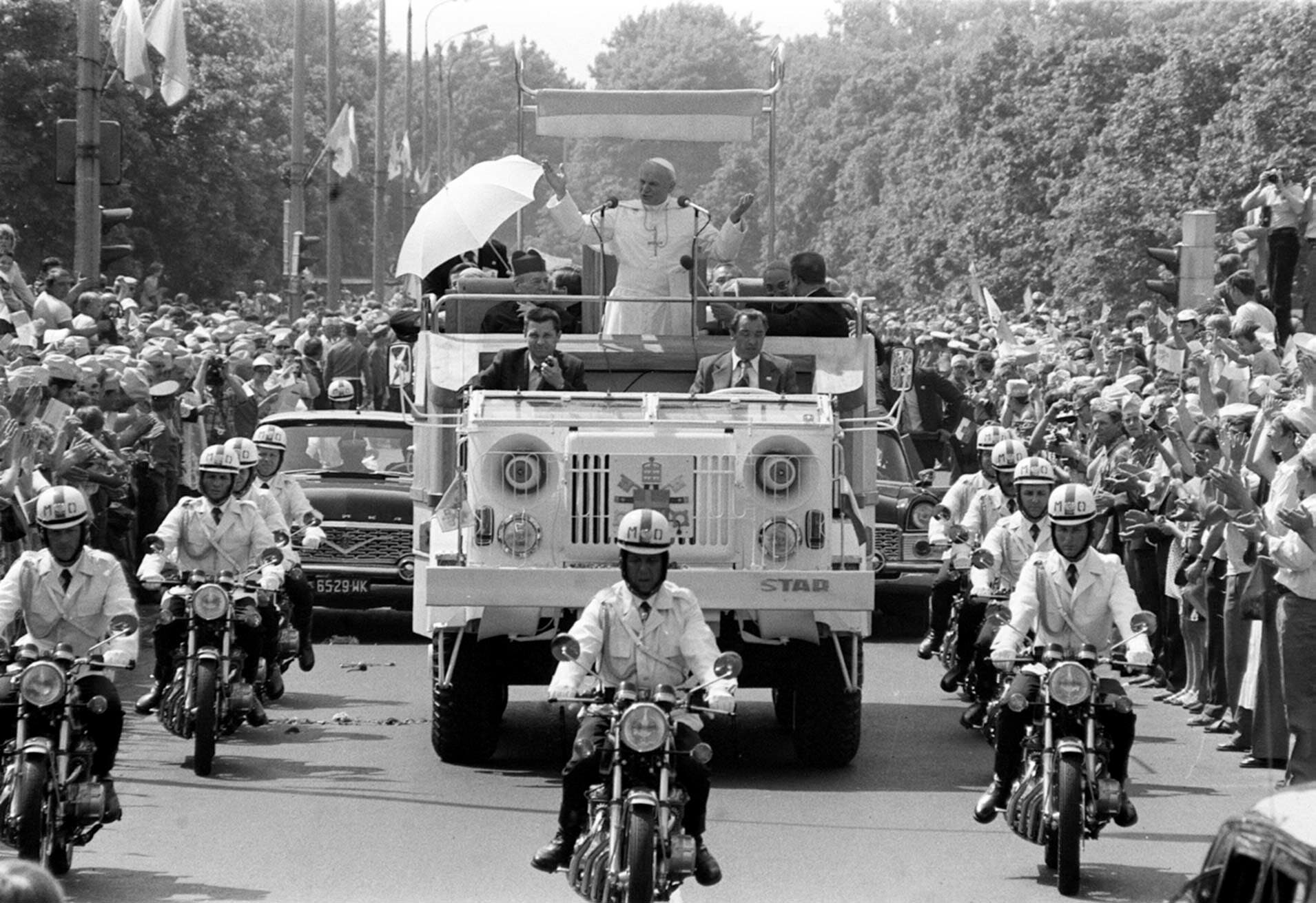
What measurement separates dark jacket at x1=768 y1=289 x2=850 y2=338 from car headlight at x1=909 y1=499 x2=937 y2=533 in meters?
4.01

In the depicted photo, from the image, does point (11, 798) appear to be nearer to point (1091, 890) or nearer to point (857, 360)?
point (1091, 890)

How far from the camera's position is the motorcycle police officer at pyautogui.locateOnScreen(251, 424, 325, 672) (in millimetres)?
15938

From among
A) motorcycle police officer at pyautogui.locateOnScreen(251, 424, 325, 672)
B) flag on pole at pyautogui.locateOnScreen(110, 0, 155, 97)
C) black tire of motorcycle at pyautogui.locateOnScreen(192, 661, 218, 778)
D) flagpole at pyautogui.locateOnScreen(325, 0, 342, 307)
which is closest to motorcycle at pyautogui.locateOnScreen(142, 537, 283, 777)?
black tire of motorcycle at pyautogui.locateOnScreen(192, 661, 218, 778)

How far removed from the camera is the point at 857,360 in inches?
585

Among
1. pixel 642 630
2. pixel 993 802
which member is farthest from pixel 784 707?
pixel 642 630

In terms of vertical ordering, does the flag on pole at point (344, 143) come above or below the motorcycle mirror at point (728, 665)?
above

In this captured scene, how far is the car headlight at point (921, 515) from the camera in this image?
1911 cm

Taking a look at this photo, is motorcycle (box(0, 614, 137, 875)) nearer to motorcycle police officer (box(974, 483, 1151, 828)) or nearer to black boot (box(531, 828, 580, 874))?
black boot (box(531, 828, 580, 874))

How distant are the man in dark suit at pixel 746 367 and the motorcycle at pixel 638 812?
4.90 meters

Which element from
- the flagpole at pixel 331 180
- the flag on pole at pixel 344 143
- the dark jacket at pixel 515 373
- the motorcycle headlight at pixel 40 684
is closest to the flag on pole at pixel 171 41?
the flagpole at pixel 331 180

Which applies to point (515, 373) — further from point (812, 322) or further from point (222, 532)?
point (812, 322)

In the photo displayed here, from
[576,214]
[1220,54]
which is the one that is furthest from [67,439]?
[1220,54]

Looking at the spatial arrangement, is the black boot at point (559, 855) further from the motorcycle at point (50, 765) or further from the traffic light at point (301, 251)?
the traffic light at point (301, 251)

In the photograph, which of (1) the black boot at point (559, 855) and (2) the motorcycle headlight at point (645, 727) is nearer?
(2) the motorcycle headlight at point (645, 727)
